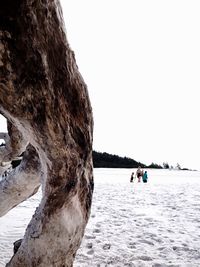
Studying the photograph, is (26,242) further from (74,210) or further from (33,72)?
(33,72)

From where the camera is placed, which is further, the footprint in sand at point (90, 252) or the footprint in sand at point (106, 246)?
the footprint in sand at point (106, 246)

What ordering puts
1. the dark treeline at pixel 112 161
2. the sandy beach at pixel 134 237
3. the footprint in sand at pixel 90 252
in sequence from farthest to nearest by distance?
the dark treeline at pixel 112 161 → the footprint in sand at pixel 90 252 → the sandy beach at pixel 134 237

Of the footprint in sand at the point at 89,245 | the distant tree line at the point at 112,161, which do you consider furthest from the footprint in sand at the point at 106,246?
the distant tree line at the point at 112,161

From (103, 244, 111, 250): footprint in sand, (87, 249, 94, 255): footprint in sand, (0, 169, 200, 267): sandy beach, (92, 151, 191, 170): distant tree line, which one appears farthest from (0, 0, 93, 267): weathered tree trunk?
(92, 151, 191, 170): distant tree line

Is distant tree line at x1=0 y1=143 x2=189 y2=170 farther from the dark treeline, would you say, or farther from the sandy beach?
the sandy beach

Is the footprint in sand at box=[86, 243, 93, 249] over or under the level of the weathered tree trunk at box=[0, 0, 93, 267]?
under

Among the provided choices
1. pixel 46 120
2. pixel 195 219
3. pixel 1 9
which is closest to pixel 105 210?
pixel 195 219

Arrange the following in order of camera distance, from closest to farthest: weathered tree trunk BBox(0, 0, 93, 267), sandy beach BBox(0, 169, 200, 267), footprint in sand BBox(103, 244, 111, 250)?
weathered tree trunk BBox(0, 0, 93, 267), sandy beach BBox(0, 169, 200, 267), footprint in sand BBox(103, 244, 111, 250)

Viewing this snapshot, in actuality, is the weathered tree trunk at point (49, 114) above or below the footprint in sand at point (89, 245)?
above

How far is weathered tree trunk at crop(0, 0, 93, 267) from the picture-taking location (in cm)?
206

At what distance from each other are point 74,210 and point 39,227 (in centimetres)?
32

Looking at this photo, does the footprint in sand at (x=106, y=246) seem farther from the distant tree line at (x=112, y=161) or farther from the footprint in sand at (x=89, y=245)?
the distant tree line at (x=112, y=161)

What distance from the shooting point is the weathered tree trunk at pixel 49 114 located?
2.06 metres

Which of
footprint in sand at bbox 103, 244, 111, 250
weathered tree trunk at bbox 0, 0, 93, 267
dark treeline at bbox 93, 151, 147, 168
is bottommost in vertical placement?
footprint in sand at bbox 103, 244, 111, 250
